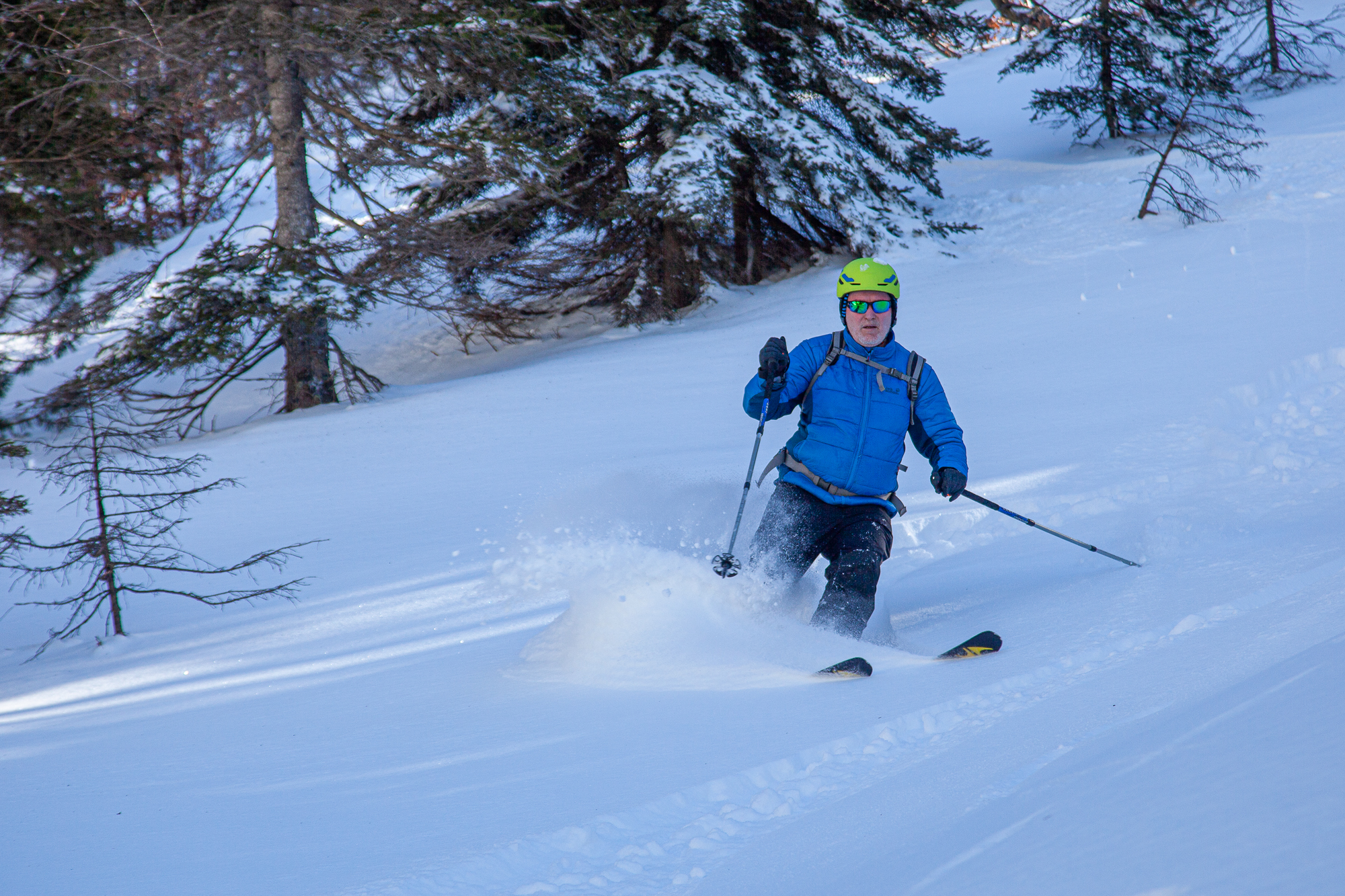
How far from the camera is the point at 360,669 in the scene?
3.73 m

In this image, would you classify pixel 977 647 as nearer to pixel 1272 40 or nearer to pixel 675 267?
pixel 675 267

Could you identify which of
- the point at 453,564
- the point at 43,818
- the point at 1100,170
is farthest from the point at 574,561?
the point at 1100,170

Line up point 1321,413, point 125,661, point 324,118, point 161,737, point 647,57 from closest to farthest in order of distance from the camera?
1. point 161,737
2. point 125,661
3. point 1321,413
4. point 324,118
5. point 647,57

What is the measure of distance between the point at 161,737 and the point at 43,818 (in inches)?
23.2

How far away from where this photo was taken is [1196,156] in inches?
577

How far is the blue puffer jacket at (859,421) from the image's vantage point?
436cm

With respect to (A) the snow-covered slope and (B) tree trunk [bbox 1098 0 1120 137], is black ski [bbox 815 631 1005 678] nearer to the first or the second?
(A) the snow-covered slope

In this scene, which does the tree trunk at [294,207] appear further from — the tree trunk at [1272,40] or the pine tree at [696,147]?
the tree trunk at [1272,40]

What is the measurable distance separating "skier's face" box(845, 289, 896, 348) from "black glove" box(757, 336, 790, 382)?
356mm

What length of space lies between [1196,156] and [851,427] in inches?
537

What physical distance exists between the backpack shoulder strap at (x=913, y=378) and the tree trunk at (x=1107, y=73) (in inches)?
667

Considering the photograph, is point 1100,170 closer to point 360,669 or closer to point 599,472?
point 599,472

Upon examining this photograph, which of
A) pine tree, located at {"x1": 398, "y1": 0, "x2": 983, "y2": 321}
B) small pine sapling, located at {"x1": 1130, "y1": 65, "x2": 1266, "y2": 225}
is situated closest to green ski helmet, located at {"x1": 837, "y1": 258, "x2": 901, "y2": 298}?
pine tree, located at {"x1": 398, "y1": 0, "x2": 983, "y2": 321}

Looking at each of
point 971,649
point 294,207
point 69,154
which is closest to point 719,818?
point 971,649
